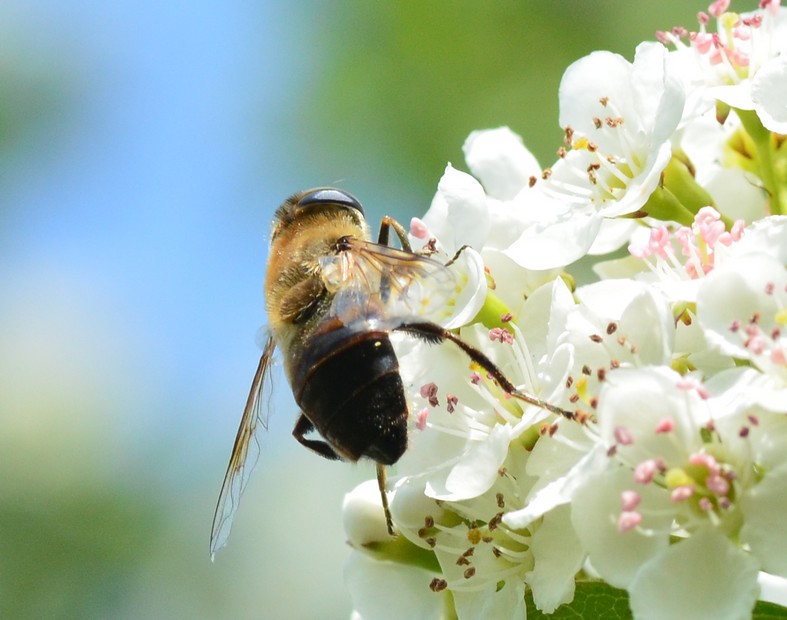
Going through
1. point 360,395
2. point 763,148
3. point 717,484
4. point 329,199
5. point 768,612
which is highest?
point 329,199

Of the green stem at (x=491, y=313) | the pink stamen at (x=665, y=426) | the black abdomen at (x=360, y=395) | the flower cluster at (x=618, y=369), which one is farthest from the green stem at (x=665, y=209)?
the pink stamen at (x=665, y=426)

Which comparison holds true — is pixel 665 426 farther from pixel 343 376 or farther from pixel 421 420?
pixel 343 376

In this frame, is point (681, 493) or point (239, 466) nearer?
point (681, 493)

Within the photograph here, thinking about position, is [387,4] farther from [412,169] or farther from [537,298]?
[537,298]

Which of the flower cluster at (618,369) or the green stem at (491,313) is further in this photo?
the green stem at (491,313)

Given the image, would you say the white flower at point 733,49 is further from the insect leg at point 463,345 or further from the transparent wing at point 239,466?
the transparent wing at point 239,466

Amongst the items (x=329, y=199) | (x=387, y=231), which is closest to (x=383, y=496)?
(x=387, y=231)

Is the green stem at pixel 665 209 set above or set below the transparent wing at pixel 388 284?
below
